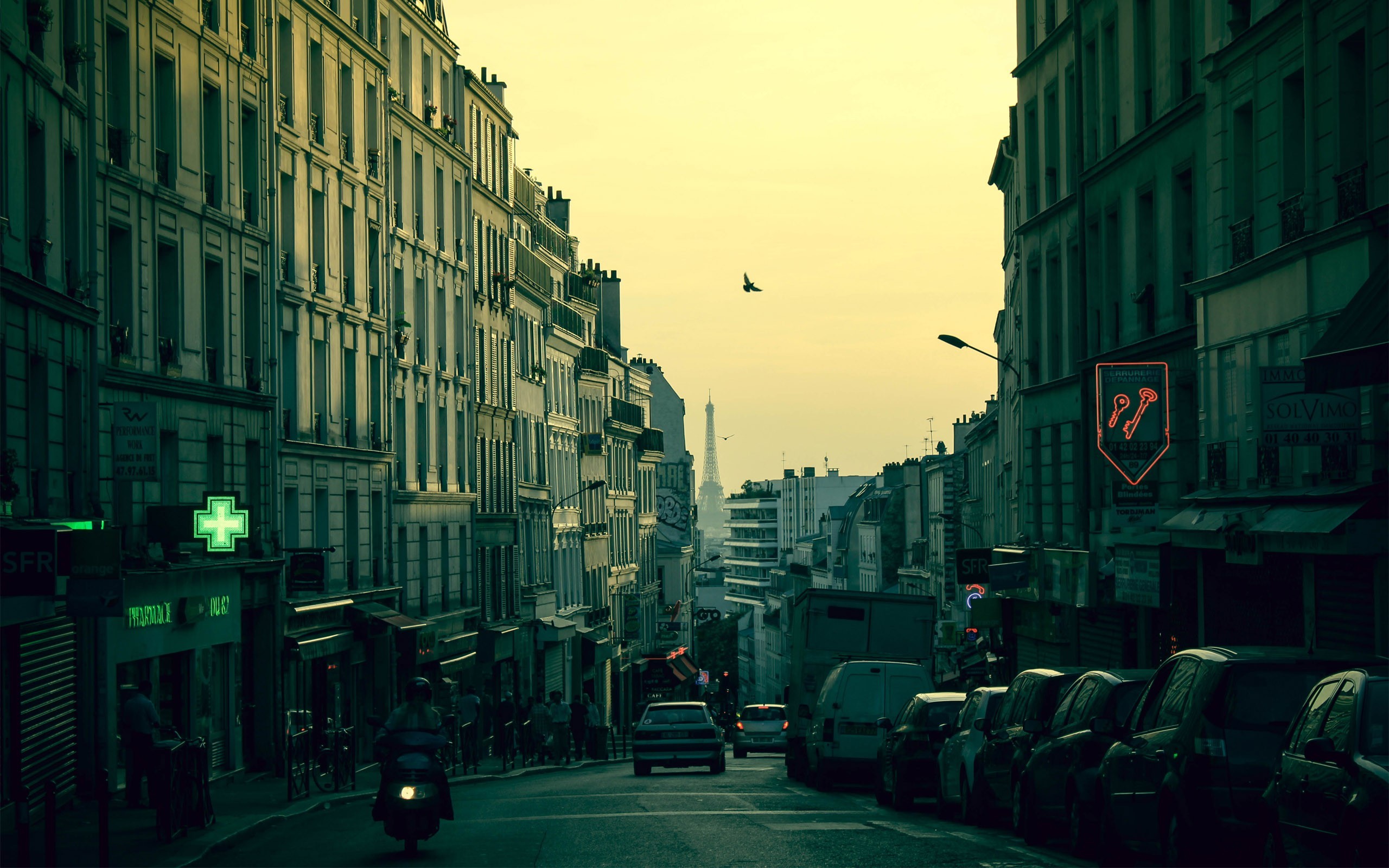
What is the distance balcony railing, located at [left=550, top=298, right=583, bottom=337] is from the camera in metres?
73.1

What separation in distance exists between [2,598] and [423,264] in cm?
3109

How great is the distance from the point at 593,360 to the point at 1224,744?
2738 inches

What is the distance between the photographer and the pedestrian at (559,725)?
4212 cm

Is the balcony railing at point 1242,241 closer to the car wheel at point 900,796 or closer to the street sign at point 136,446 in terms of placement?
the car wheel at point 900,796

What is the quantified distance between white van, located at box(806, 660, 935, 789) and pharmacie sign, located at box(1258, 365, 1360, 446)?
920 centimetres

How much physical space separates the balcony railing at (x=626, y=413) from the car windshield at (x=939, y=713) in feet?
207

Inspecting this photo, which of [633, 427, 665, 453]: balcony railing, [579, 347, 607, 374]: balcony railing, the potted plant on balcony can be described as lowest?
the potted plant on balcony

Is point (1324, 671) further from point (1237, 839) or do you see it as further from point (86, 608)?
point (86, 608)

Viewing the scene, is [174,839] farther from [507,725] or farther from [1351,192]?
[507,725]

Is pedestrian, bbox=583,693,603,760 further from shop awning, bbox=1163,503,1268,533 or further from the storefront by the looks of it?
shop awning, bbox=1163,503,1268,533

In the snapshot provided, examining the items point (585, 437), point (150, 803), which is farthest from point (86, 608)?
point (585, 437)

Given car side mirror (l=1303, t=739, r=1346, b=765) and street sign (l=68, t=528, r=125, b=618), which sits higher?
street sign (l=68, t=528, r=125, b=618)

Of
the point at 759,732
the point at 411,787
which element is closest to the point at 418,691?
the point at 411,787

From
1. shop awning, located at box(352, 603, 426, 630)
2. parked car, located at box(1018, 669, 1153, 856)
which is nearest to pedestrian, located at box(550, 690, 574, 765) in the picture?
shop awning, located at box(352, 603, 426, 630)
